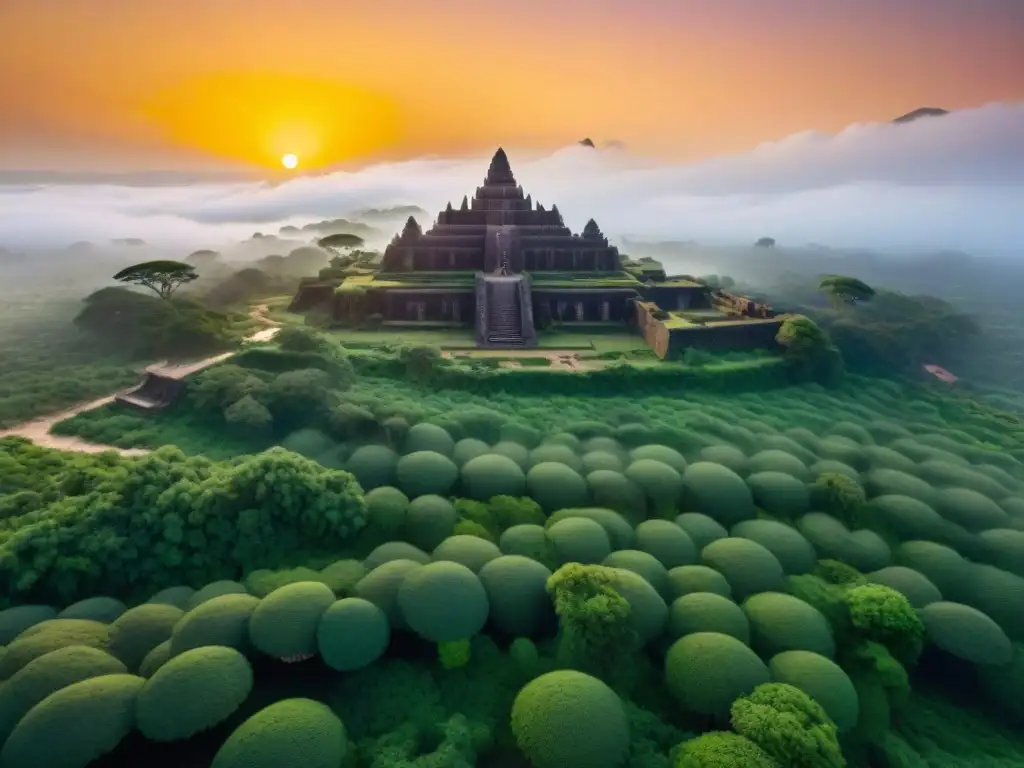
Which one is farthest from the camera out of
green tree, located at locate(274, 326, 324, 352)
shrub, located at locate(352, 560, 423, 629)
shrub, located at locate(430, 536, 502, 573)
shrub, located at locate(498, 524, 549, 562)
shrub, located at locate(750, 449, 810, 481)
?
green tree, located at locate(274, 326, 324, 352)

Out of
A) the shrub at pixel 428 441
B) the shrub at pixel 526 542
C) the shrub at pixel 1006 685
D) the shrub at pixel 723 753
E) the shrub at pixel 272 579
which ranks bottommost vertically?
the shrub at pixel 1006 685

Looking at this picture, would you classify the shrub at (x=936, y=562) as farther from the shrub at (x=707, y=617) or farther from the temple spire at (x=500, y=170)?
the temple spire at (x=500, y=170)

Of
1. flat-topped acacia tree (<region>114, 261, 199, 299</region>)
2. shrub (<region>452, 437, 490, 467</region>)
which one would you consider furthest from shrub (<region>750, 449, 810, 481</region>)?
flat-topped acacia tree (<region>114, 261, 199, 299</region>)

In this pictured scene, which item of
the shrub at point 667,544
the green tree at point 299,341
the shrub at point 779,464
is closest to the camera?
the shrub at point 667,544

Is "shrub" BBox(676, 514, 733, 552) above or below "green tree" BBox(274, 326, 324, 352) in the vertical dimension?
below

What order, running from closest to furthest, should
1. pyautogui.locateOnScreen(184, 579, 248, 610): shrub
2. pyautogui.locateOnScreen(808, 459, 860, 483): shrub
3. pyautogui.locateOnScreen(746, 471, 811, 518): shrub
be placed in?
pyautogui.locateOnScreen(184, 579, 248, 610): shrub
pyautogui.locateOnScreen(746, 471, 811, 518): shrub
pyautogui.locateOnScreen(808, 459, 860, 483): shrub

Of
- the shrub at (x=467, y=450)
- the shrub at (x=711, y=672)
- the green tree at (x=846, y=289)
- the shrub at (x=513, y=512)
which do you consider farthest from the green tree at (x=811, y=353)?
the shrub at (x=711, y=672)

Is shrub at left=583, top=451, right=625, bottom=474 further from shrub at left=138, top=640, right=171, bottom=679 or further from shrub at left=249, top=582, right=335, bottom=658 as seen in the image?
shrub at left=138, top=640, right=171, bottom=679
